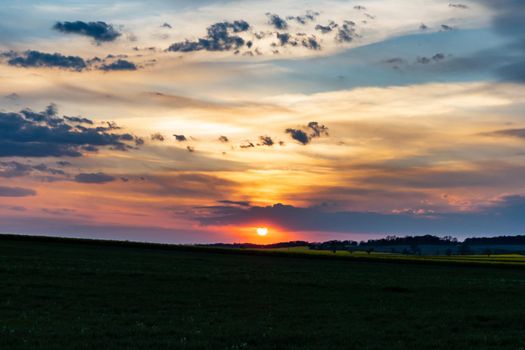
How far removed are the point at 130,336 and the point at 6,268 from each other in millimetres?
34989

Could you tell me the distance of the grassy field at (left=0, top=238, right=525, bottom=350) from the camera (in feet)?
80.4

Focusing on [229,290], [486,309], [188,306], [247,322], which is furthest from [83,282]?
[486,309]

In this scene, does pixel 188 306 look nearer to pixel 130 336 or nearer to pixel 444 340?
pixel 130 336

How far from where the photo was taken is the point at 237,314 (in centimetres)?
3353

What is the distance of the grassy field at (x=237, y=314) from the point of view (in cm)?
2452

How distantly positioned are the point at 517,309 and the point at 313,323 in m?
17.1

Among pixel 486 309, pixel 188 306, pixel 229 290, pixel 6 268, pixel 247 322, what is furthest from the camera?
pixel 6 268

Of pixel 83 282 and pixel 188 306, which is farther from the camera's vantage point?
pixel 83 282

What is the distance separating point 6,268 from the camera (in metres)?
54.6

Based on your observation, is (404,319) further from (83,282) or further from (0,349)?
(83,282)

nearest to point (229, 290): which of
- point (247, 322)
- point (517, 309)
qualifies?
point (247, 322)

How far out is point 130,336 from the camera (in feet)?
80.9

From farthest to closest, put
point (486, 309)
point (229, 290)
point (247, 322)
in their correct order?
1. point (229, 290)
2. point (486, 309)
3. point (247, 322)

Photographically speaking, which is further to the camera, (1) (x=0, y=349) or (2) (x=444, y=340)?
(2) (x=444, y=340)
